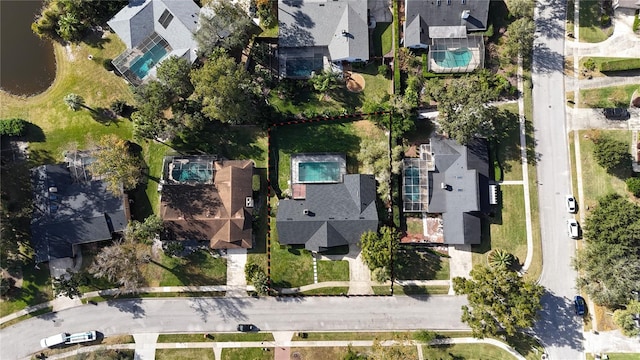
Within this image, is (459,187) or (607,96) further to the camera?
(607,96)

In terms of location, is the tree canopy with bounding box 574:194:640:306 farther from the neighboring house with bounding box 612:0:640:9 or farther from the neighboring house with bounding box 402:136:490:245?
the neighboring house with bounding box 612:0:640:9

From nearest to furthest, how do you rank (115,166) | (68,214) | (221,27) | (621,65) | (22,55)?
(115,166) → (221,27) → (68,214) → (621,65) → (22,55)

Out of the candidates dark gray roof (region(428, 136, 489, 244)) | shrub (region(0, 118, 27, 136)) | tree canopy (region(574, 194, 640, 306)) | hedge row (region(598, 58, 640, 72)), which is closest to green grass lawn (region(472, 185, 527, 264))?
dark gray roof (region(428, 136, 489, 244))

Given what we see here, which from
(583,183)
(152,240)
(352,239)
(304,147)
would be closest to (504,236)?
(583,183)

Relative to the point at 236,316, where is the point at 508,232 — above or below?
above

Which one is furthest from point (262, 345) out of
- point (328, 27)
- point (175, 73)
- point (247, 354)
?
point (328, 27)

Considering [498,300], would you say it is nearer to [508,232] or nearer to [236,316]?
[508,232]
